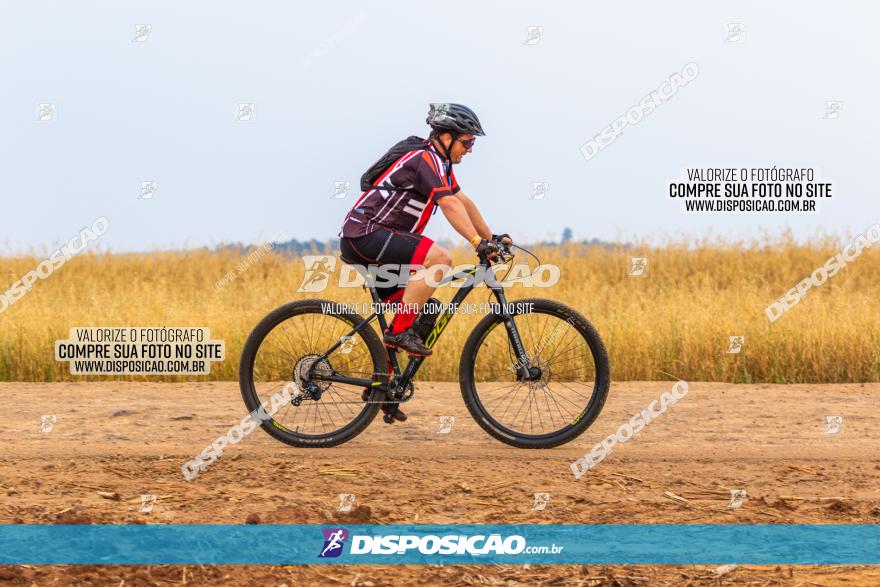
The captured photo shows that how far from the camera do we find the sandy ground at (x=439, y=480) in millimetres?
5133

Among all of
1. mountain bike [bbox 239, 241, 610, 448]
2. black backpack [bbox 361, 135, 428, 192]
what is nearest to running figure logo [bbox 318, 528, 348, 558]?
mountain bike [bbox 239, 241, 610, 448]

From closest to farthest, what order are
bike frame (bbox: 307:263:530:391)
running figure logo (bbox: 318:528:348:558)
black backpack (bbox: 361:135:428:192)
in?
running figure logo (bbox: 318:528:348:558), black backpack (bbox: 361:135:428:192), bike frame (bbox: 307:263:530:391)

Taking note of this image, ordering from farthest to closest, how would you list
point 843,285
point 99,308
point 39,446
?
point 843,285
point 99,308
point 39,446

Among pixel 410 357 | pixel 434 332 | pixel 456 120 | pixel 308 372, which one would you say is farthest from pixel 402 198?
pixel 308 372

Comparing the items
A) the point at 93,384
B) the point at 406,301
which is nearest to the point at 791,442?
the point at 406,301

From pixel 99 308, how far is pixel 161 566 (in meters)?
9.37

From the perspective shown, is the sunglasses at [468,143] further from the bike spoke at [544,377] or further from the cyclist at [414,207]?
the bike spoke at [544,377]

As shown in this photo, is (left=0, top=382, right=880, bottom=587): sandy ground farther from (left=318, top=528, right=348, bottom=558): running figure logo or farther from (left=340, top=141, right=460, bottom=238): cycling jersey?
(left=340, top=141, right=460, bottom=238): cycling jersey

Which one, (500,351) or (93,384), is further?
(93,384)

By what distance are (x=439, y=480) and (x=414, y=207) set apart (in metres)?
1.95

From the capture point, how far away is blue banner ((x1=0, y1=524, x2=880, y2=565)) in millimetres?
5227

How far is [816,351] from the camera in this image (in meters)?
11.8

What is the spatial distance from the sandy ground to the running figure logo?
144mm

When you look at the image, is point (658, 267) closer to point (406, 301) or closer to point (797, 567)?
point (406, 301)
